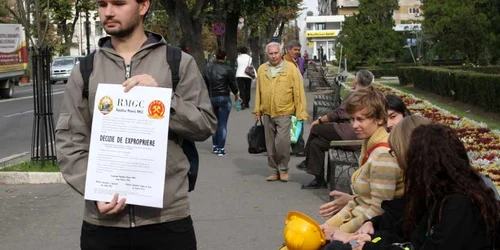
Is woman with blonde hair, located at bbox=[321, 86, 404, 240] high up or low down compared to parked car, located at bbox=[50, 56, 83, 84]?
up

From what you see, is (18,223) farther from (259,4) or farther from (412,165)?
(259,4)

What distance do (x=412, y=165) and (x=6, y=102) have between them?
99.3 feet

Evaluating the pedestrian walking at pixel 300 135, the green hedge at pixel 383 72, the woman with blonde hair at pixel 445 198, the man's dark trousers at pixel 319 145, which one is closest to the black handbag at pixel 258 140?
the pedestrian walking at pixel 300 135

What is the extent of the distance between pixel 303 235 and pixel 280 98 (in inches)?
227

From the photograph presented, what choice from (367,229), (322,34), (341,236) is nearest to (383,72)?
(367,229)

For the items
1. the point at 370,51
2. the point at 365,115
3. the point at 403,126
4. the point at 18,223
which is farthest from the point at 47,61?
the point at 370,51

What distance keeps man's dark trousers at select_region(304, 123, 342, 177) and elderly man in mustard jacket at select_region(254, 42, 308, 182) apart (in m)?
0.65

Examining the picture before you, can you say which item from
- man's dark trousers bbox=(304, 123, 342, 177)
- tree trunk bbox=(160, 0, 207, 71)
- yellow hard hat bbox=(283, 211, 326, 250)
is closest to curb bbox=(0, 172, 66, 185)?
man's dark trousers bbox=(304, 123, 342, 177)

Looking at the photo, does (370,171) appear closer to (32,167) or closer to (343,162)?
(343,162)

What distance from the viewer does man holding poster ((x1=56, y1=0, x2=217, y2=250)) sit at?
3.26 metres

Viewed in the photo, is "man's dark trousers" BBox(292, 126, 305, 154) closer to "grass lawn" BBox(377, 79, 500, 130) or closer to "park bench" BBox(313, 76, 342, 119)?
"park bench" BBox(313, 76, 342, 119)

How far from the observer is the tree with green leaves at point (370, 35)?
4922 cm

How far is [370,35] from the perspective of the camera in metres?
49.1

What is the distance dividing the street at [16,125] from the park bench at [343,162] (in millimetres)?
7566
